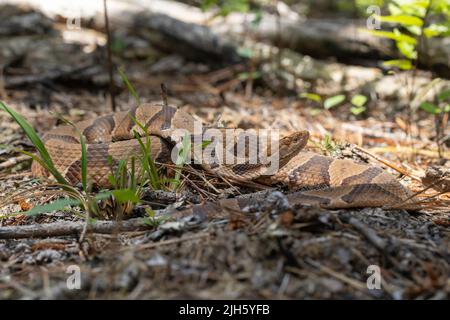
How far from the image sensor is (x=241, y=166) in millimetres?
3271

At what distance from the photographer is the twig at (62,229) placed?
2.23 meters

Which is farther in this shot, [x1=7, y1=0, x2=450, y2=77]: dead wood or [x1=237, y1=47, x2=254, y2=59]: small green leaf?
[x1=7, y1=0, x2=450, y2=77]: dead wood

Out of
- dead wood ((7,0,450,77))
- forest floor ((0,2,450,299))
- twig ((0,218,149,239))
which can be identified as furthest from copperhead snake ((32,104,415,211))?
dead wood ((7,0,450,77))

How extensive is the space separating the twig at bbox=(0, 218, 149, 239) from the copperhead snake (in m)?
0.81

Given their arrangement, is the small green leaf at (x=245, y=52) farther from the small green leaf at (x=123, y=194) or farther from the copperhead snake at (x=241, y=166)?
the small green leaf at (x=123, y=194)

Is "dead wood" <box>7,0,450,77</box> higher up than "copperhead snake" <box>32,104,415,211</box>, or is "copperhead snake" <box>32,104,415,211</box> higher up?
"dead wood" <box>7,0,450,77</box>

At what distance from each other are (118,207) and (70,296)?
687 mm

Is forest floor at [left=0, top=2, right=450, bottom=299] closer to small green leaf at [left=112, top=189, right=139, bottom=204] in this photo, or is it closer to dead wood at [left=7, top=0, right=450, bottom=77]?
small green leaf at [left=112, top=189, right=139, bottom=204]

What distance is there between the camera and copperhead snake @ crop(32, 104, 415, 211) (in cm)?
291

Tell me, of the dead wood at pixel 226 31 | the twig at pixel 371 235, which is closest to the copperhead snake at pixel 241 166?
the twig at pixel 371 235

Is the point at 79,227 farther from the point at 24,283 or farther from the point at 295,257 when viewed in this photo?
the point at 295,257

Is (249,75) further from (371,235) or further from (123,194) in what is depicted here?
(371,235)

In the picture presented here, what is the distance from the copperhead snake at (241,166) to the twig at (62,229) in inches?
32.0

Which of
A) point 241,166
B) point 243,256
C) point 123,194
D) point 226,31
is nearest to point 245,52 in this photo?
point 226,31
